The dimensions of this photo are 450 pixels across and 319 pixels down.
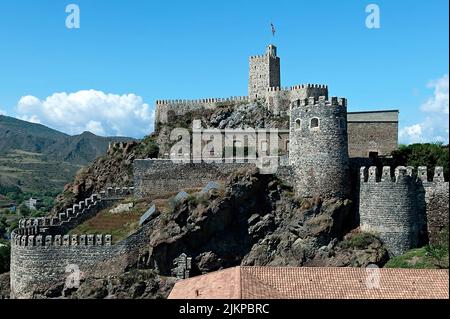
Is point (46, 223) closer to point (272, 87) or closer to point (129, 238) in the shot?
point (129, 238)

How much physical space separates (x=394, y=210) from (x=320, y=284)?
1460 centimetres

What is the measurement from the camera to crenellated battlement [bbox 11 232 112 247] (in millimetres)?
38334

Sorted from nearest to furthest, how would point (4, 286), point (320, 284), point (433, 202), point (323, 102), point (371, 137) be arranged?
point (320, 284) < point (433, 202) < point (323, 102) < point (4, 286) < point (371, 137)

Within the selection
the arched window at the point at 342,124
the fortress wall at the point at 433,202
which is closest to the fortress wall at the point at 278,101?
the arched window at the point at 342,124

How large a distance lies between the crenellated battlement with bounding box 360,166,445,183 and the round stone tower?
130cm

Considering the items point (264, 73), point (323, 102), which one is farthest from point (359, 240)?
point (264, 73)

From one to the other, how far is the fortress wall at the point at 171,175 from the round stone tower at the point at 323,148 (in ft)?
19.7

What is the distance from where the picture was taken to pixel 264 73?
200ft

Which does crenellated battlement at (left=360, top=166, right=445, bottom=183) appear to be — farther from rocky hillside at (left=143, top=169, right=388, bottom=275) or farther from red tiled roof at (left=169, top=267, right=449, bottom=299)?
red tiled roof at (left=169, top=267, right=449, bottom=299)

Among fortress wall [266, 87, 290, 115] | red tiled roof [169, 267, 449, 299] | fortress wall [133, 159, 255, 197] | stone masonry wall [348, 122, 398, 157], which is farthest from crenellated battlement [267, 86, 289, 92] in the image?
red tiled roof [169, 267, 449, 299]

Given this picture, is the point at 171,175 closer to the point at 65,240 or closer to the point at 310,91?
the point at 65,240

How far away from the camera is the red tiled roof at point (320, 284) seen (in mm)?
24391

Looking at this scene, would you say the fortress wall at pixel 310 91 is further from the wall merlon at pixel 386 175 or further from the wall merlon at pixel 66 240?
the wall merlon at pixel 66 240
